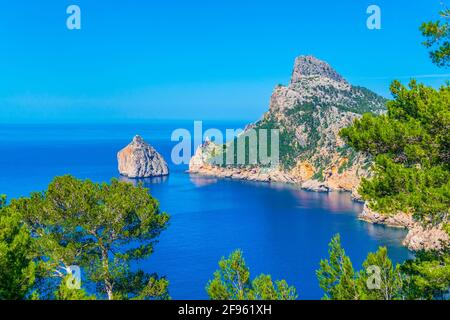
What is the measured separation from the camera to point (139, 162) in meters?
134

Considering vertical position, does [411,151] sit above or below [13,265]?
above

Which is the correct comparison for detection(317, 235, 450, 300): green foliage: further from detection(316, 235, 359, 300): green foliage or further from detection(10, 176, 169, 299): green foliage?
detection(10, 176, 169, 299): green foliage

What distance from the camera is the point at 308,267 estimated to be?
177 feet

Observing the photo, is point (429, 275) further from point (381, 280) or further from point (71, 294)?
point (71, 294)

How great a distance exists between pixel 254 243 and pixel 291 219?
1693 centimetres

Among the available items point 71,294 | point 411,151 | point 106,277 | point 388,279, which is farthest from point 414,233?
point 71,294

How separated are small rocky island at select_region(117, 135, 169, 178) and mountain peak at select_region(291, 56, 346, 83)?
6837 centimetres

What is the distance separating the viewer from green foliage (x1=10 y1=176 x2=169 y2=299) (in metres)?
18.9

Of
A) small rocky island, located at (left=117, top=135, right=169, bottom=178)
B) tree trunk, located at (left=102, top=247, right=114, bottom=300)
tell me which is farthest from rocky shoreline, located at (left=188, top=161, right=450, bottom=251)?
tree trunk, located at (left=102, top=247, right=114, bottom=300)

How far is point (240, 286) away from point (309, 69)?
568 feet

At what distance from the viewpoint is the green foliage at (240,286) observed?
14.2 m

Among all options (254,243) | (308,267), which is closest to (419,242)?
(308,267)

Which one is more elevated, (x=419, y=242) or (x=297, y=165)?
(x=297, y=165)
